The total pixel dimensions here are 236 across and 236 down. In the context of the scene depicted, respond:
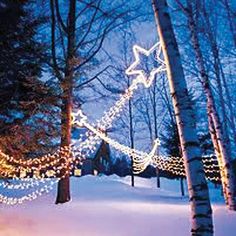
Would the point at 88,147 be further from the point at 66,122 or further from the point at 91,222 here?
the point at 91,222

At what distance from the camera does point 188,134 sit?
5.45 meters

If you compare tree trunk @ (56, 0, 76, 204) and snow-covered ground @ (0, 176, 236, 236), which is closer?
snow-covered ground @ (0, 176, 236, 236)

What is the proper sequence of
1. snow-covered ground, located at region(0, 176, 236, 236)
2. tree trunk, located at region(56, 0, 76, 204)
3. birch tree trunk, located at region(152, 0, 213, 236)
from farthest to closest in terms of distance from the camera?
tree trunk, located at region(56, 0, 76, 204) → snow-covered ground, located at region(0, 176, 236, 236) → birch tree trunk, located at region(152, 0, 213, 236)

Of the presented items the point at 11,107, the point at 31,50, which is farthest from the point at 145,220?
the point at 31,50

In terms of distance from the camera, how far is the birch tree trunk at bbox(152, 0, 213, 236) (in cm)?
521

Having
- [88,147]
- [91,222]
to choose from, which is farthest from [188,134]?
[88,147]

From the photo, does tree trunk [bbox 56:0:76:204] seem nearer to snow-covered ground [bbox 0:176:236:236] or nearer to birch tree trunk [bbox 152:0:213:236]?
snow-covered ground [bbox 0:176:236:236]

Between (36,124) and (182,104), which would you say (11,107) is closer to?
(36,124)

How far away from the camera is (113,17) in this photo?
1748 cm

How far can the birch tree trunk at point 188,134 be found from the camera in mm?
5207

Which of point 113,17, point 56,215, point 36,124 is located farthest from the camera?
point 113,17

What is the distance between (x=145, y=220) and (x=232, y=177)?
134 inches

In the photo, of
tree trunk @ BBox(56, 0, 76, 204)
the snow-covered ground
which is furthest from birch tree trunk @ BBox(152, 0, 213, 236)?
tree trunk @ BBox(56, 0, 76, 204)

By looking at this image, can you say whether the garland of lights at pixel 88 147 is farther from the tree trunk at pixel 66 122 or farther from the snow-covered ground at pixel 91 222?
the snow-covered ground at pixel 91 222
